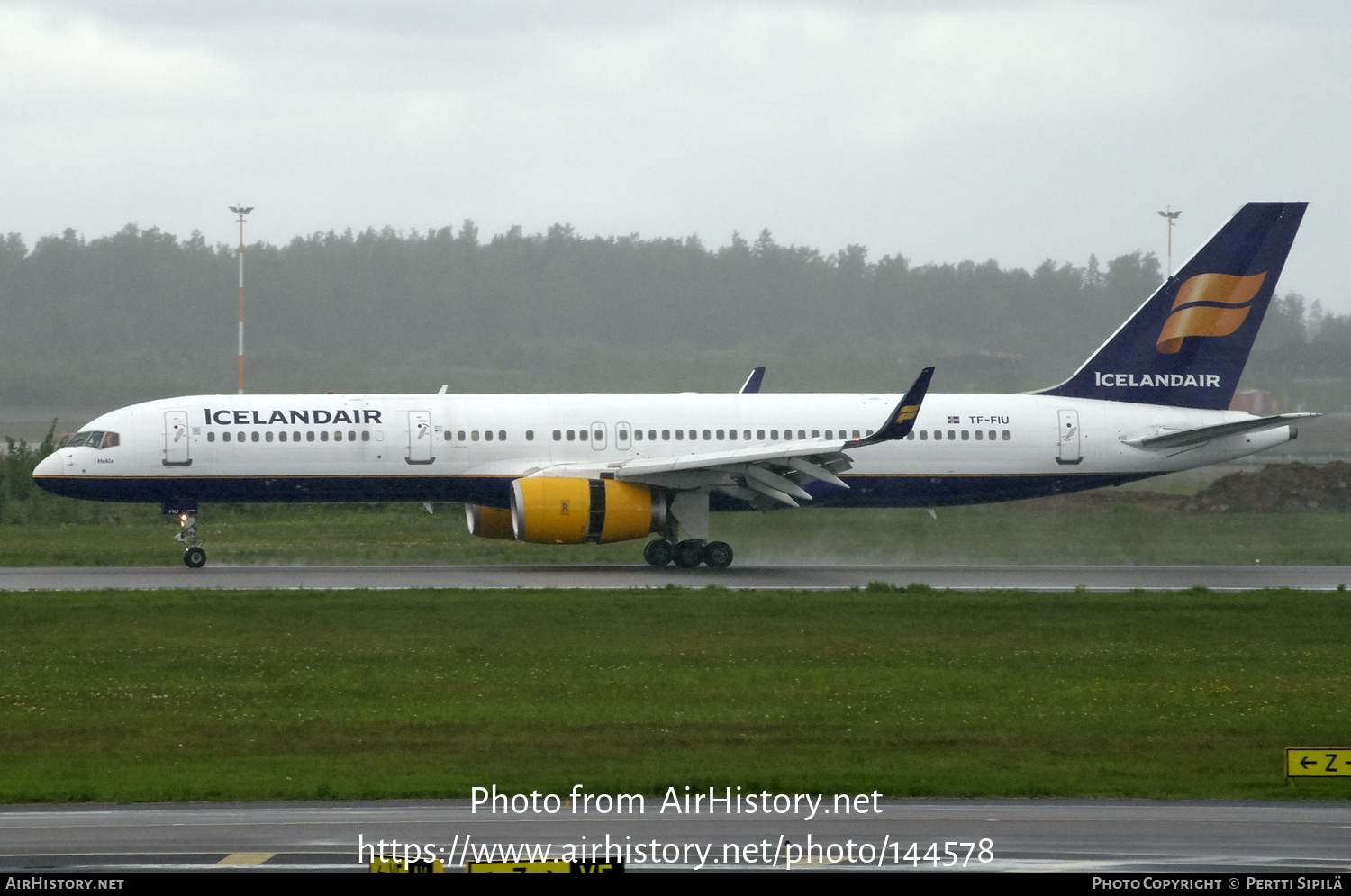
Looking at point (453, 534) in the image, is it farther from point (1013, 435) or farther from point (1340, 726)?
point (1340, 726)

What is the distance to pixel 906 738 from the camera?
563 inches

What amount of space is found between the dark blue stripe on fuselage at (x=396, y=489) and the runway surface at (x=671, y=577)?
1397 millimetres

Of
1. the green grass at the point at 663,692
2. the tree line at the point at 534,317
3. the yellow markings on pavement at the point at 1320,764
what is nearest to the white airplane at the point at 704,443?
the green grass at the point at 663,692

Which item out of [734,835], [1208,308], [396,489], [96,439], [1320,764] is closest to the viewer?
[734,835]

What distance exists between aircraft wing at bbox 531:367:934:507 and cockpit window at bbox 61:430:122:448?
8.45 meters

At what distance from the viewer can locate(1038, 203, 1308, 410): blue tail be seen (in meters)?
32.0

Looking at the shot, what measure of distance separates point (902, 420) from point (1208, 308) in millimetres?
9224

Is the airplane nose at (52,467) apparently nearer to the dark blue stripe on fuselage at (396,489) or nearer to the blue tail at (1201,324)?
the dark blue stripe on fuselage at (396,489)

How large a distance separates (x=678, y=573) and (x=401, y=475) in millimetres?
5875

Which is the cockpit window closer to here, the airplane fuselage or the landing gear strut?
the airplane fuselage

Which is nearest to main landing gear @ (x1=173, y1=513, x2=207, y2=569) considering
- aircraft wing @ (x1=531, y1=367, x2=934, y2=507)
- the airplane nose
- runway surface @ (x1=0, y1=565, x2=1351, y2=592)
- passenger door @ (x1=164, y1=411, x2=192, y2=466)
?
runway surface @ (x1=0, y1=565, x2=1351, y2=592)

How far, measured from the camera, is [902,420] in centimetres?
2722

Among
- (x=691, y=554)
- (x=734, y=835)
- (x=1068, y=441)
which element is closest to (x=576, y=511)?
Answer: (x=691, y=554)

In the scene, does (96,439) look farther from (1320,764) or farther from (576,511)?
(1320,764)
